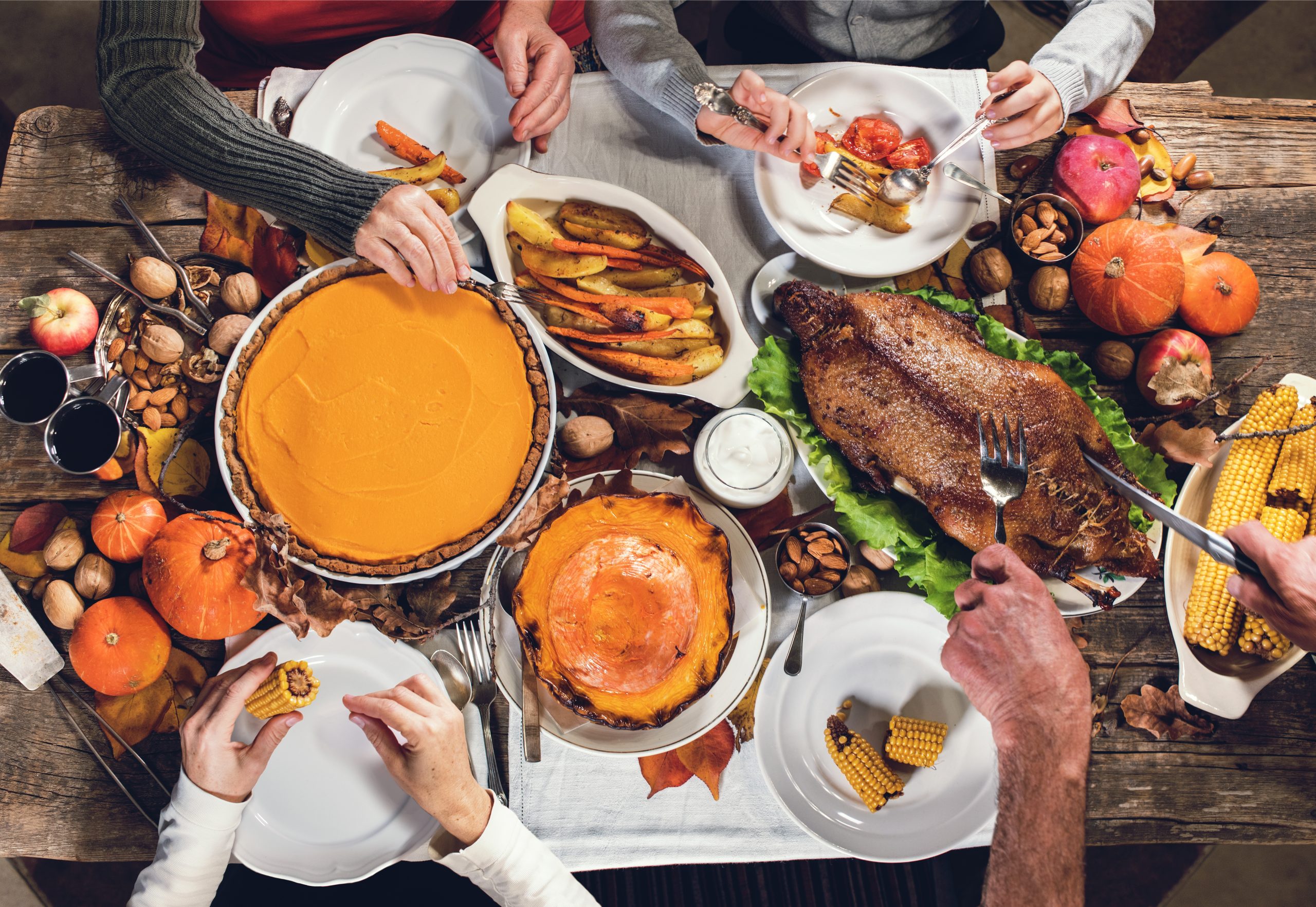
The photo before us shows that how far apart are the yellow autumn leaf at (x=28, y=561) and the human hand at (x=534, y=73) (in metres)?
1.52

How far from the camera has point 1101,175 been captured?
6.05 ft

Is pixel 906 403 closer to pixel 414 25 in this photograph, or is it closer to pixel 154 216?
pixel 414 25

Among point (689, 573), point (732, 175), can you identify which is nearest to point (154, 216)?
point (732, 175)

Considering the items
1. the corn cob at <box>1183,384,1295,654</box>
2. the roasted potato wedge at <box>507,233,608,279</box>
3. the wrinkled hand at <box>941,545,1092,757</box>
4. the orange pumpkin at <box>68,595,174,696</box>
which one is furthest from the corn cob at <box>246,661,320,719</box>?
the corn cob at <box>1183,384,1295,654</box>

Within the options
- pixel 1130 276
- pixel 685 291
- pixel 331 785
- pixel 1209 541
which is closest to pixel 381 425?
pixel 685 291

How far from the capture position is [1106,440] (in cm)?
169

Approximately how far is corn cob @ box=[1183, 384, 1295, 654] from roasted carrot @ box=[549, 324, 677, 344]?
4.63 ft

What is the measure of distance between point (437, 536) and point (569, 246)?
0.76 metres

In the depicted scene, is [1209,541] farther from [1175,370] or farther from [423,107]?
[423,107]

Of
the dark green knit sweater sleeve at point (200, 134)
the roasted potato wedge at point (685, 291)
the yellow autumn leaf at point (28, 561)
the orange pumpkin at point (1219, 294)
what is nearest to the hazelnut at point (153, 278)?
the dark green knit sweater sleeve at point (200, 134)

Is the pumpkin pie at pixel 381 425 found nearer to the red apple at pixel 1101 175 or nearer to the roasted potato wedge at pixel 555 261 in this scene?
the roasted potato wedge at pixel 555 261

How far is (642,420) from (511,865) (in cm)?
109

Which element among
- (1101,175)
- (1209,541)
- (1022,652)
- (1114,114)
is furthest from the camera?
(1114,114)

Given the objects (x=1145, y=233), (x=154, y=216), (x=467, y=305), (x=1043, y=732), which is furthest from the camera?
(x=154, y=216)
